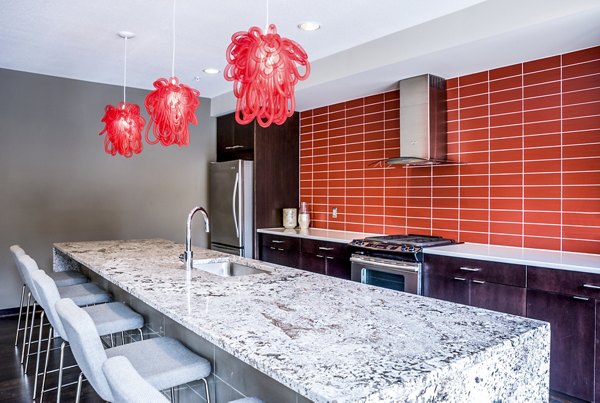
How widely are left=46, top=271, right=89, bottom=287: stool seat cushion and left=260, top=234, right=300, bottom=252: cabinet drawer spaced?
1.91 metres

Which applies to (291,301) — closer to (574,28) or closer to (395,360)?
(395,360)

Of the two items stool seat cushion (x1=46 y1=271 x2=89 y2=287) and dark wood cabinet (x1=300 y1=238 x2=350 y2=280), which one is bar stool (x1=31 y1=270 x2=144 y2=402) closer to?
stool seat cushion (x1=46 y1=271 x2=89 y2=287)

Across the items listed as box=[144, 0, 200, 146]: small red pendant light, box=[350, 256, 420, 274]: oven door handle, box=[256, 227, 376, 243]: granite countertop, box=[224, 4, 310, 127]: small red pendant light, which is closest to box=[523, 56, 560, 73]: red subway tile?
box=[350, 256, 420, 274]: oven door handle

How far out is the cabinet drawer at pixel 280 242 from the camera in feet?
14.4

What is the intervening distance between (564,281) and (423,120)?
5.39ft

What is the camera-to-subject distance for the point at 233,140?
5.27 metres

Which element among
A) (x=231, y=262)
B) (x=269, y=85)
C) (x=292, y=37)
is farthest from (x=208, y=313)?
(x=292, y=37)

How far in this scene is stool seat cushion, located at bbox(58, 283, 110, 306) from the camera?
2766 mm

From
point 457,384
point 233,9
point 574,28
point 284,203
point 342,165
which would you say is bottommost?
point 457,384

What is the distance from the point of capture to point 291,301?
1.66 meters

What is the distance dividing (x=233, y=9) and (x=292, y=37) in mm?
656

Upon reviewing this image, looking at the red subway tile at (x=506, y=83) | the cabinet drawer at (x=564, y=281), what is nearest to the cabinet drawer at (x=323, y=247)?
the cabinet drawer at (x=564, y=281)

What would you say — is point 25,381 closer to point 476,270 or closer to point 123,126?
point 123,126

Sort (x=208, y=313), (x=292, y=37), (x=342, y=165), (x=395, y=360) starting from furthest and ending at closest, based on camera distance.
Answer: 1. (x=342, y=165)
2. (x=292, y=37)
3. (x=208, y=313)
4. (x=395, y=360)
